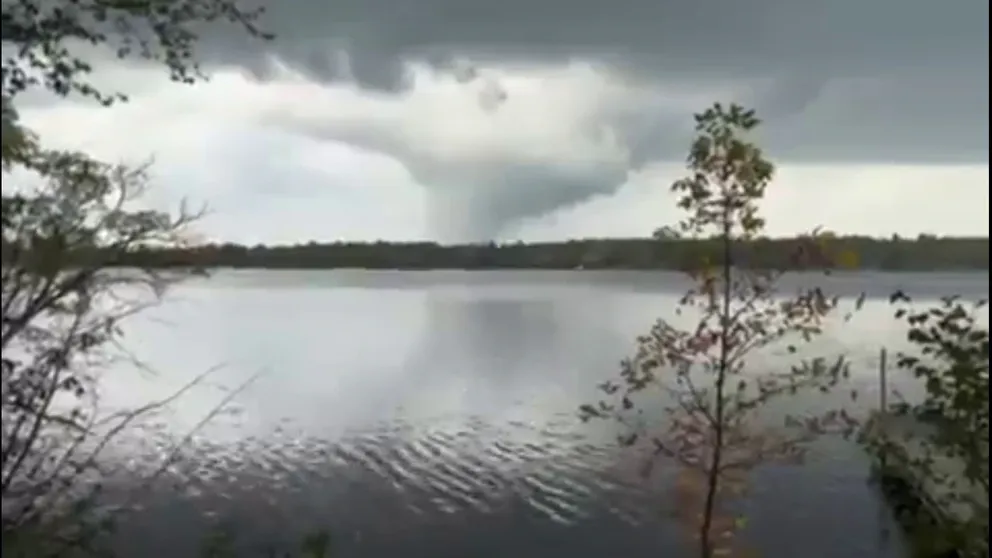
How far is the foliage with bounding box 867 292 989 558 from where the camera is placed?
6.68ft

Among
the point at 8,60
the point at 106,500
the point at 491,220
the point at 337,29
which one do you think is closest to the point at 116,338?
the point at 106,500

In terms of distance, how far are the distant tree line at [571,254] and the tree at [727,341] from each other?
3cm

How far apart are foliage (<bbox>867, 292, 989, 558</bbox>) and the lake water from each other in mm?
83

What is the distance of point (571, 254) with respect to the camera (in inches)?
108

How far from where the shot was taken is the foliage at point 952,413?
2.04m

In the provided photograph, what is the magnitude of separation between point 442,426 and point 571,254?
5.87 m

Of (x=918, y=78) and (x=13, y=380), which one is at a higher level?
(x=918, y=78)

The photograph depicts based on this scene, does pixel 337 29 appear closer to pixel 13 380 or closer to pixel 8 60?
pixel 8 60

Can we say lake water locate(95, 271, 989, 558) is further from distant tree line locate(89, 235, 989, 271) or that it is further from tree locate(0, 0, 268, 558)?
tree locate(0, 0, 268, 558)

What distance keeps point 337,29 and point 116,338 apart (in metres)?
0.64

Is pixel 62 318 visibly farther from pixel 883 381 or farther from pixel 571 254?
pixel 883 381

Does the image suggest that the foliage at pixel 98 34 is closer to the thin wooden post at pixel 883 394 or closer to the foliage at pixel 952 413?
the foliage at pixel 952 413

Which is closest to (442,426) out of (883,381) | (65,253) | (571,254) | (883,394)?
(883,381)

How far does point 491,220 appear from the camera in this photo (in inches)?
90.9
